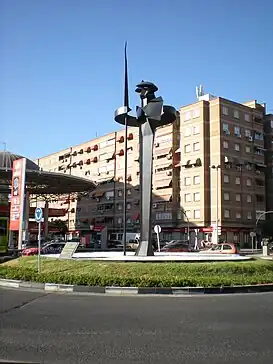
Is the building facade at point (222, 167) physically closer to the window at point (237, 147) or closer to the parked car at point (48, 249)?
the window at point (237, 147)

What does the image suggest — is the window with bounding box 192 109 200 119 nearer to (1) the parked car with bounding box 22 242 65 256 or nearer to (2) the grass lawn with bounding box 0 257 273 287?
(1) the parked car with bounding box 22 242 65 256

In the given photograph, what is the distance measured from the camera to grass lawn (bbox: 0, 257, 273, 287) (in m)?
15.0

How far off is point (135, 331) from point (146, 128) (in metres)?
15.7

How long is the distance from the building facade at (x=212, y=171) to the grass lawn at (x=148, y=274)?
48057 millimetres

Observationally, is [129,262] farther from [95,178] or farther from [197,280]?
[95,178]

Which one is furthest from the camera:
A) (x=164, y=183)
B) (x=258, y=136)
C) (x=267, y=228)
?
(x=258, y=136)

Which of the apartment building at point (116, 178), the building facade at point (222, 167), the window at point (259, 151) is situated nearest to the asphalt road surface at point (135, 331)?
the building facade at point (222, 167)

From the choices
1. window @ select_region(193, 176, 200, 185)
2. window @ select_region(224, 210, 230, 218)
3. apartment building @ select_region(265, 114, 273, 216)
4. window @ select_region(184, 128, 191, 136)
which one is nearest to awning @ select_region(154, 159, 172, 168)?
window @ select_region(184, 128, 191, 136)

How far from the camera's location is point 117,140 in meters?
90.8

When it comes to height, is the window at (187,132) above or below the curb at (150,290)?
above

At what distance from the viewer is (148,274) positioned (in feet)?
53.3

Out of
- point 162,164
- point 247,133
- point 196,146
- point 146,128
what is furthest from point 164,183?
point 146,128

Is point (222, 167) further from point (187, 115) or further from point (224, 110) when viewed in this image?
point (187, 115)

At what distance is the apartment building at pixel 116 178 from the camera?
7526 cm
